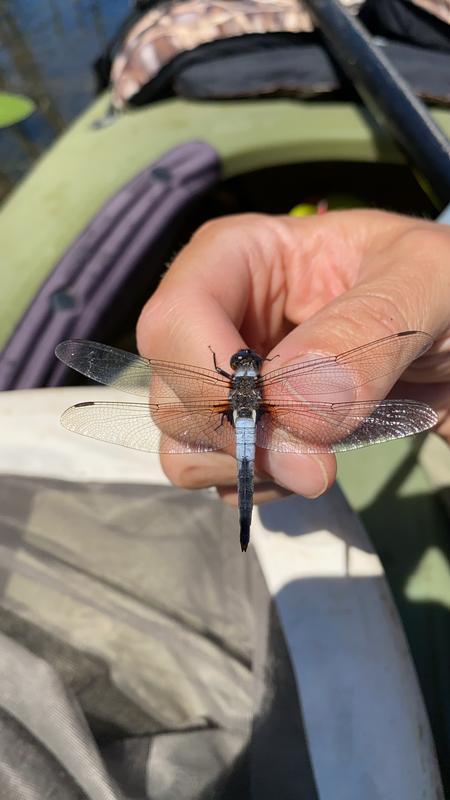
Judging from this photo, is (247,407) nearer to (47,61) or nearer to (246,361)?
(246,361)

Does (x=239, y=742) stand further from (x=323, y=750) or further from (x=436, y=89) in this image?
(x=436, y=89)

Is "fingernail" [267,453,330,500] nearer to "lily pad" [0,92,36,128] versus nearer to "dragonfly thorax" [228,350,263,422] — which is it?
"dragonfly thorax" [228,350,263,422]

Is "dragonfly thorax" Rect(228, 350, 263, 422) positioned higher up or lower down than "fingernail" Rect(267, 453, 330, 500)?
higher up

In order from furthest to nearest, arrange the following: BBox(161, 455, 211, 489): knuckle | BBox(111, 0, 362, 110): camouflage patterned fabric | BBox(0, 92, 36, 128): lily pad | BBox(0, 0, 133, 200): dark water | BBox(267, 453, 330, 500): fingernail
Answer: BBox(0, 0, 133, 200): dark water
BBox(0, 92, 36, 128): lily pad
BBox(111, 0, 362, 110): camouflage patterned fabric
BBox(161, 455, 211, 489): knuckle
BBox(267, 453, 330, 500): fingernail

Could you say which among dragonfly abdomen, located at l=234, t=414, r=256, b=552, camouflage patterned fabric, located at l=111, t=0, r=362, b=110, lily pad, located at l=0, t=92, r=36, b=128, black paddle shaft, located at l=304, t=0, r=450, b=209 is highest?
lily pad, located at l=0, t=92, r=36, b=128

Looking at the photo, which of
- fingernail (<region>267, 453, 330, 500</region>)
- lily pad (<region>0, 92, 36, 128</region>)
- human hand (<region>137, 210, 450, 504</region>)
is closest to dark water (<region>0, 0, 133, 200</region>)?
lily pad (<region>0, 92, 36, 128</region>)

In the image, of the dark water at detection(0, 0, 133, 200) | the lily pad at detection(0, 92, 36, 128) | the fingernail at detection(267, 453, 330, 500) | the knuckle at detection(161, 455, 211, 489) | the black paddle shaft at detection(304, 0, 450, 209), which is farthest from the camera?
the dark water at detection(0, 0, 133, 200)

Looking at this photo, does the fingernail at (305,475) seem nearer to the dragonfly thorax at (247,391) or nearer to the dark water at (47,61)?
the dragonfly thorax at (247,391)
